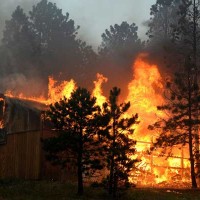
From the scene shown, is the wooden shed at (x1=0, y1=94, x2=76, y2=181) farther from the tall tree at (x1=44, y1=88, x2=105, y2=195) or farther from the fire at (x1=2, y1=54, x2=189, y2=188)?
the tall tree at (x1=44, y1=88, x2=105, y2=195)

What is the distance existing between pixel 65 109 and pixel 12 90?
143ft

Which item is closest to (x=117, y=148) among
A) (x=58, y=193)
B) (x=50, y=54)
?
(x=58, y=193)

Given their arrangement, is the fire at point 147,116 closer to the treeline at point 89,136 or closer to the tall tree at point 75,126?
the treeline at point 89,136

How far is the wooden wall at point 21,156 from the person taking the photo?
30281 mm

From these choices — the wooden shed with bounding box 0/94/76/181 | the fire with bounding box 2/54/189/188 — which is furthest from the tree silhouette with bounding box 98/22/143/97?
the wooden shed with bounding box 0/94/76/181

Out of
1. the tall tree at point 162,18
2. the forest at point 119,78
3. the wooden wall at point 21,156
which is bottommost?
the wooden wall at point 21,156

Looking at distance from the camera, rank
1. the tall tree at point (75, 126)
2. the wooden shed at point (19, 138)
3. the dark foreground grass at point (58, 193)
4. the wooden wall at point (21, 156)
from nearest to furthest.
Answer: the dark foreground grass at point (58, 193) < the tall tree at point (75, 126) < the wooden wall at point (21, 156) < the wooden shed at point (19, 138)

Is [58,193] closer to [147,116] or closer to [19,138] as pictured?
[19,138]

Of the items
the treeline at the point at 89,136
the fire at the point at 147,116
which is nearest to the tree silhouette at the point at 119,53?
the fire at the point at 147,116

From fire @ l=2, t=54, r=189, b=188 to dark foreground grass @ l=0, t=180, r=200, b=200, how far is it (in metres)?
6.74

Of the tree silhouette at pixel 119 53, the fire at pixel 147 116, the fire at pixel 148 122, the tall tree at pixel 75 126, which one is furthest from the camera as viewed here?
the tree silhouette at pixel 119 53

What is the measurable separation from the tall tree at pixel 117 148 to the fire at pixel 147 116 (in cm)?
1024

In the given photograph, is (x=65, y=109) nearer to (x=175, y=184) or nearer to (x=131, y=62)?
(x=175, y=184)

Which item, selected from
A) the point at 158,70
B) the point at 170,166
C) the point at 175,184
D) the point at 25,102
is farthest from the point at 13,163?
the point at 158,70
